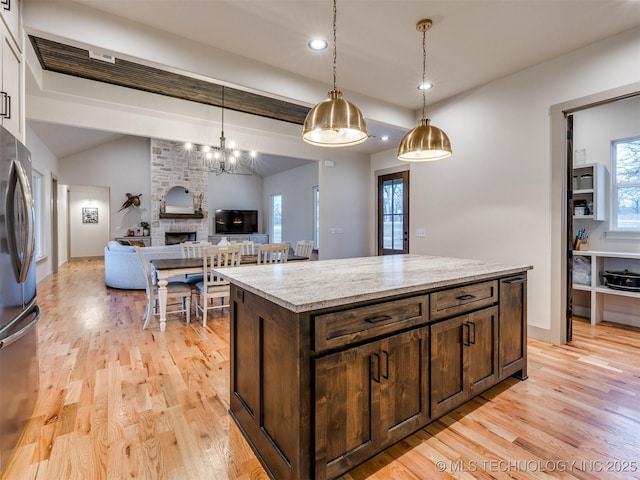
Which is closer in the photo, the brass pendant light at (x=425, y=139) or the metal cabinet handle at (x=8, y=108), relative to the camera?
the metal cabinet handle at (x=8, y=108)

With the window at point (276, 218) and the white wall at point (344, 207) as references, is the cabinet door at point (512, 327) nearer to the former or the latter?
the white wall at point (344, 207)

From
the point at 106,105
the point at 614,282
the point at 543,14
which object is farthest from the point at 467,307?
the point at 106,105

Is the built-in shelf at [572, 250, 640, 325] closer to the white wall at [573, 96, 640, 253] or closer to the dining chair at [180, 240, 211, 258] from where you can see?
the white wall at [573, 96, 640, 253]

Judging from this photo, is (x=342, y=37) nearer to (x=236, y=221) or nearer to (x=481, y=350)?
(x=481, y=350)

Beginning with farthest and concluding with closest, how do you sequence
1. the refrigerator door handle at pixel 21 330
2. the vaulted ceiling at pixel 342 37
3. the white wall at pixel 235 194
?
the white wall at pixel 235 194, the vaulted ceiling at pixel 342 37, the refrigerator door handle at pixel 21 330

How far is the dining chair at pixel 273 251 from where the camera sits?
416cm

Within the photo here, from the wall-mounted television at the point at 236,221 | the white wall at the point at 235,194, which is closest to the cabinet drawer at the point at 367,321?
the wall-mounted television at the point at 236,221

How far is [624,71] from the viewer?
278cm

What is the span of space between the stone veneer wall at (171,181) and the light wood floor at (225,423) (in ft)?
19.3

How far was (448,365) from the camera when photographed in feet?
6.14

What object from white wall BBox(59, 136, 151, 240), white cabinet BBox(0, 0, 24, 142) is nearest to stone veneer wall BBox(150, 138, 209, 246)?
white wall BBox(59, 136, 151, 240)

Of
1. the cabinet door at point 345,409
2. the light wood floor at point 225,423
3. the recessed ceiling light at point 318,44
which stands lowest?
the light wood floor at point 225,423

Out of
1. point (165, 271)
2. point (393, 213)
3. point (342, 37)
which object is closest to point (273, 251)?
point (165, 271)

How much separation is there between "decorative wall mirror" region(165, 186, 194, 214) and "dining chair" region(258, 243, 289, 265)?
5.79 m
